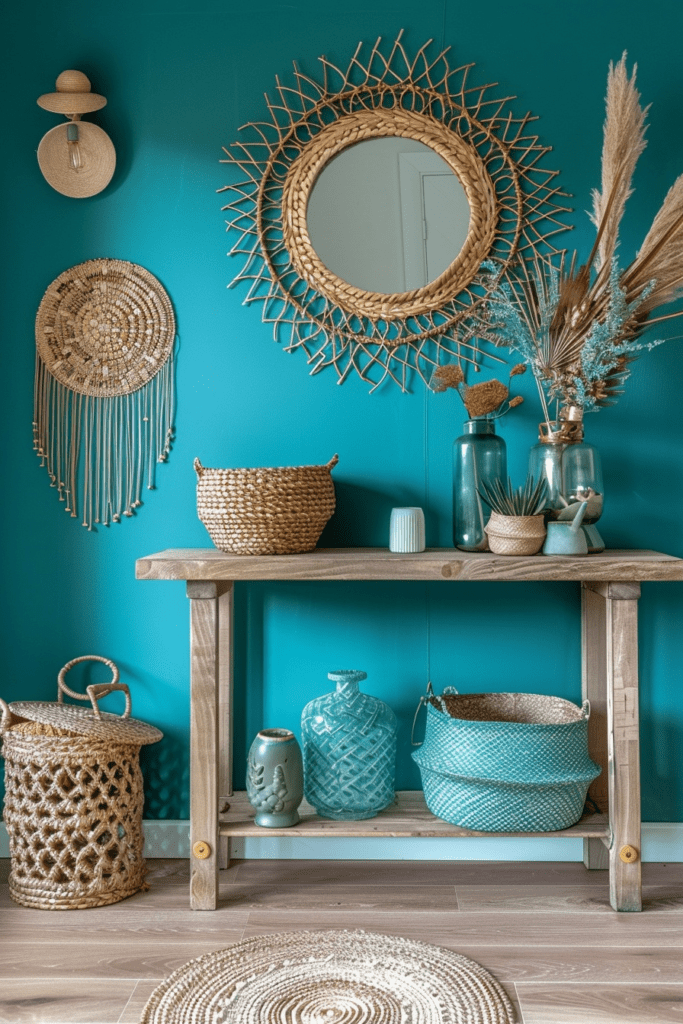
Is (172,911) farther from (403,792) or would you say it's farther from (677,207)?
(677,207)

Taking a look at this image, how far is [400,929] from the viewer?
190 cm

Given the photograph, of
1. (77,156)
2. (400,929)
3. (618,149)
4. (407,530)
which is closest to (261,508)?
(407,530)

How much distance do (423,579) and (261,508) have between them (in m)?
0.40

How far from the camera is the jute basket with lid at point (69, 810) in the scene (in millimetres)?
2014

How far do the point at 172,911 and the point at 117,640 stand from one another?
693 millimetres

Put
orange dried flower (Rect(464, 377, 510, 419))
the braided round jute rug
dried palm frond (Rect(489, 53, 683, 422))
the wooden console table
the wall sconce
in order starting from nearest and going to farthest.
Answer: the braided round jute rug < the wooden console table < dried palm frond (Rect(489, 53, 683, 422)) < orange dried flower (Rect(464, 377, 510, 419)) < the wall sconce

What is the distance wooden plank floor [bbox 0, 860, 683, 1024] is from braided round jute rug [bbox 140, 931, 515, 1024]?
0.05 m

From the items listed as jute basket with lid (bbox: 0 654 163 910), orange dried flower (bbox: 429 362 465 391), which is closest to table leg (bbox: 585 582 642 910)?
orange dried flower (bbox: 429 362 465 391)

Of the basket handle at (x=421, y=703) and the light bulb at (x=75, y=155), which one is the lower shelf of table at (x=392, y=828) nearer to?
the basket handle at (x=421, y=703)

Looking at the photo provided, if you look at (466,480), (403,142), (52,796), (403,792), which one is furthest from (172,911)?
(403,142)

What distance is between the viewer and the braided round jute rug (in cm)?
159

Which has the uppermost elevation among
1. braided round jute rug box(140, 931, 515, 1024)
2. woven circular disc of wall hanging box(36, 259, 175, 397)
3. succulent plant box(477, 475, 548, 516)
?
woven circular disc of wall hanging box(36, 259, 175, 397)

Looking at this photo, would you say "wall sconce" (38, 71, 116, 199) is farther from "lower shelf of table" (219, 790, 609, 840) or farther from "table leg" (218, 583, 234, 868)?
"lower shelf of table" (219, 790, 609, 840)

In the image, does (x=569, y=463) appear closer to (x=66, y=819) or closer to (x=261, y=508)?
(x=261, y=508)
